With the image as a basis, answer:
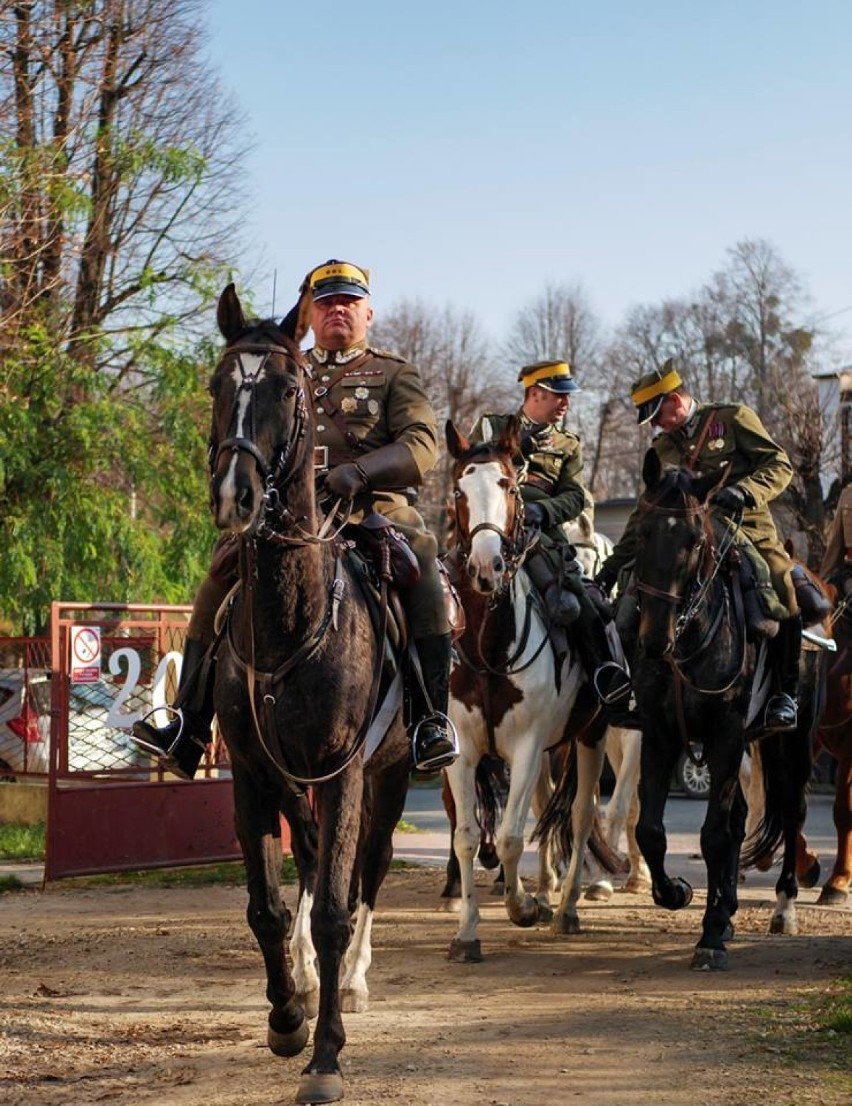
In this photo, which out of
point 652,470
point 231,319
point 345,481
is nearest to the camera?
point 231,319

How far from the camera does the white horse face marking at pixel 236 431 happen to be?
18.6ft

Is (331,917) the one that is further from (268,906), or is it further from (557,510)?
(557,510)

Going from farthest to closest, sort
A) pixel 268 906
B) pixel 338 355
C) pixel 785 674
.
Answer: pixel 785 674, pixel 338 355, pixel 268 906

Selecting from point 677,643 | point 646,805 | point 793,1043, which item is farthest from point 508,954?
point 793,1043

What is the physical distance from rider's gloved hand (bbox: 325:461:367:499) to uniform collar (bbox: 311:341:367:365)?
45.1 inches

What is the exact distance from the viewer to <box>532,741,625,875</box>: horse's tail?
11.3 m

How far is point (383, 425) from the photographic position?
804 cm

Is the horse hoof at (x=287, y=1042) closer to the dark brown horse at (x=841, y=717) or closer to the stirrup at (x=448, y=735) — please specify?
the stirrup at (x=448, y=735)

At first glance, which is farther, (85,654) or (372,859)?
(85,654)

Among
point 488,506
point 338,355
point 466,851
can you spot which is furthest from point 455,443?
point 466,851

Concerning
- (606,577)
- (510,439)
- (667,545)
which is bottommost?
(606,577)

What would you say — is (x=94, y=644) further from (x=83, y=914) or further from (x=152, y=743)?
(x=152, y=743)

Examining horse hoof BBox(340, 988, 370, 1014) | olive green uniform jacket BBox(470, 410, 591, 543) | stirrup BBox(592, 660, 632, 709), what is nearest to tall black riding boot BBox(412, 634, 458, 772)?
horse hoof BBox(340, 988, 370, 1014)

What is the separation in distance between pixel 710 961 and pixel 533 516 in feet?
9.79
